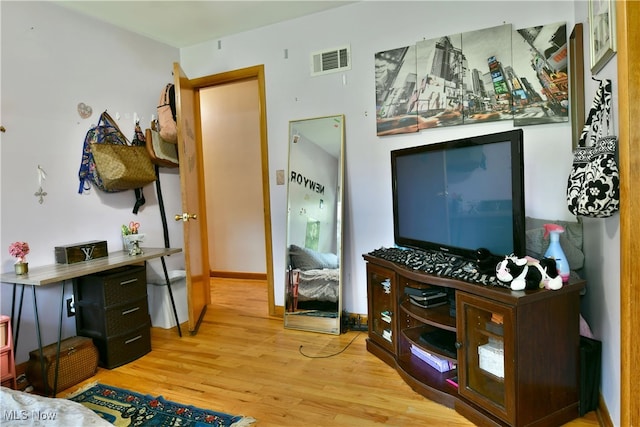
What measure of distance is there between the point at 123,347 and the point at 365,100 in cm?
235

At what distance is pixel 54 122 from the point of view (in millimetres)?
2678

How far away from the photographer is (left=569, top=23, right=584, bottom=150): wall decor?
6.82 feet

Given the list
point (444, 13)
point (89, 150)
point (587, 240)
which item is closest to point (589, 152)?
point (587, 240)

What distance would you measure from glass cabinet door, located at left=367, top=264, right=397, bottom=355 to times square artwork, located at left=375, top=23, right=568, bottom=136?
1.03 m

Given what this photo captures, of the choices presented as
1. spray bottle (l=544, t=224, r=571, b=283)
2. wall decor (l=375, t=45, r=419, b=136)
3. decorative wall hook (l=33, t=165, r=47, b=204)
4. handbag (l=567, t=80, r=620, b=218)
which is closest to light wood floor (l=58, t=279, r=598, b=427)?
spray bottle (l=544, t=224, r=571, b=283)

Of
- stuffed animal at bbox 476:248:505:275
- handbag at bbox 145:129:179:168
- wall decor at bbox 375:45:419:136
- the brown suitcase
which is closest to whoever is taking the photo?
stuffed animal at bbox 476:248:505:275

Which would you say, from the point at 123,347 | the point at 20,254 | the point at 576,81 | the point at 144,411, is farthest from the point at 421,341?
the point at 20,254

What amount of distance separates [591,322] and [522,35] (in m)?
1.65

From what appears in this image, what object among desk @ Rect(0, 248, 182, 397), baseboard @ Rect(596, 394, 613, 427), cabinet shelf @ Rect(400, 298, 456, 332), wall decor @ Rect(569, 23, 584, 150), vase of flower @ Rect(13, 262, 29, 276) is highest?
wall decor @ Rect(569, 23, 584, 150)

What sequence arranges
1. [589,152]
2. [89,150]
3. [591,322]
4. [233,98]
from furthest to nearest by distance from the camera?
[233,98]
[89,150]
[591,322]
[589,152]

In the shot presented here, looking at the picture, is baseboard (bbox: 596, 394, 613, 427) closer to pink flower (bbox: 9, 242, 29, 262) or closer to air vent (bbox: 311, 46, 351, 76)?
air vent (bbox: 311, 46, 351, 76)

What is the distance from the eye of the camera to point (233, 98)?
16.0 feet

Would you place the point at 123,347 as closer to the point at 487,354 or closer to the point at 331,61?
the point at 487,354

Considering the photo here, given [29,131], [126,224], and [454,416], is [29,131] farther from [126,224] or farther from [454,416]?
[454,416]
